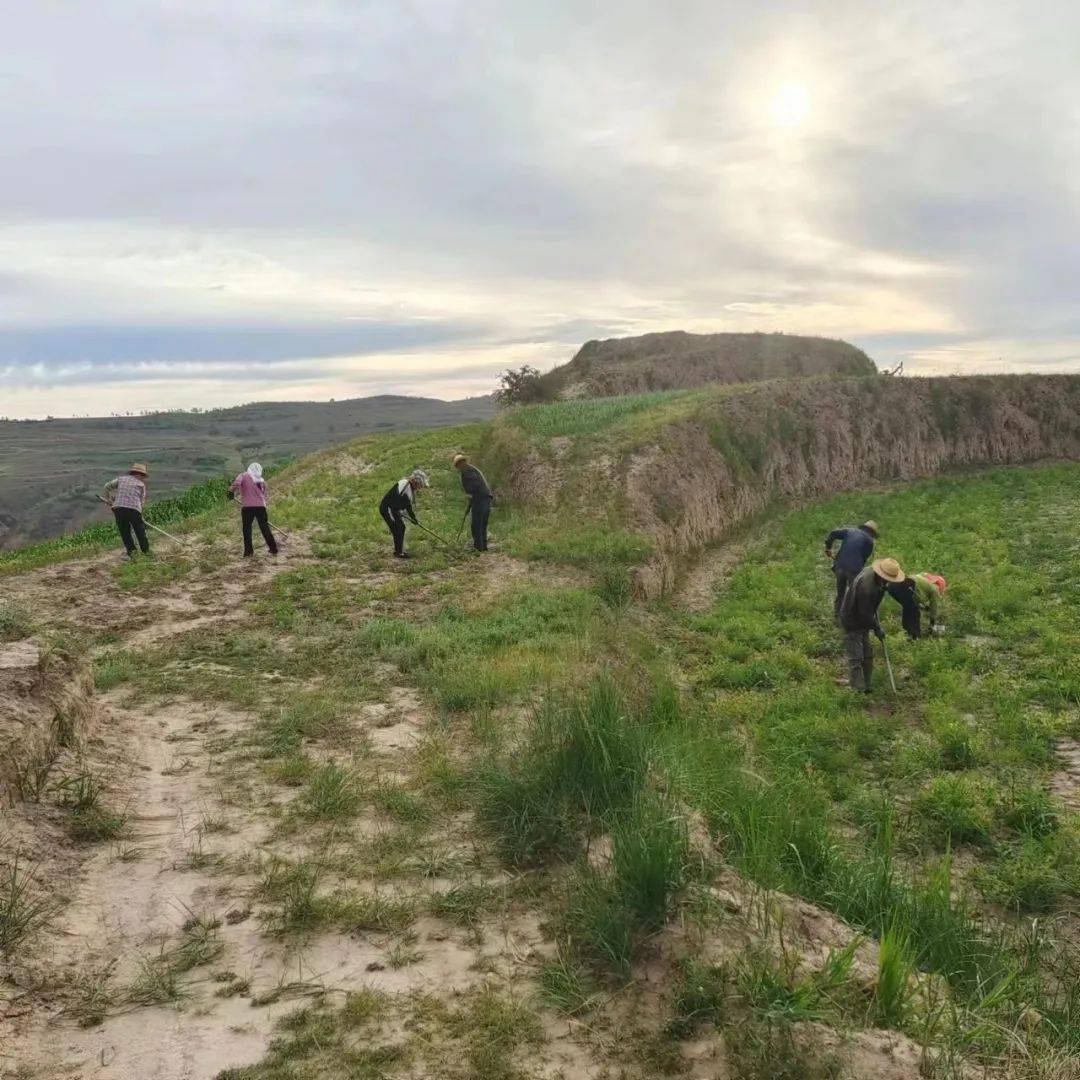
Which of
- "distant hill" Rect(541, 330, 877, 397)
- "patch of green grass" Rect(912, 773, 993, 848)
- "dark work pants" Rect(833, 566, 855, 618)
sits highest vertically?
"distant hill" Rect(541, 330, 877, 397)

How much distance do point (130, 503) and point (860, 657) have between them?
43.2 feet

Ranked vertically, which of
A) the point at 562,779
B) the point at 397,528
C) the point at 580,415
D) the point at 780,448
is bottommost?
the point at 562,779

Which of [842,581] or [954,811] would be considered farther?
[842,581]

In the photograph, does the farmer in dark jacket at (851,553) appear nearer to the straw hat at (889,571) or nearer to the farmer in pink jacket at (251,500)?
the straw hat at (889,571)

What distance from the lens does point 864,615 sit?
31.0ft

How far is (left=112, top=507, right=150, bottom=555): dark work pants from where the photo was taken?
1416cm

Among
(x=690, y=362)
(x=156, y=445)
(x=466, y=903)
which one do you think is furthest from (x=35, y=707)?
(x=156, y=445)

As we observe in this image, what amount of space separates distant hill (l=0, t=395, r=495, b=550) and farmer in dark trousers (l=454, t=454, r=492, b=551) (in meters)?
37.1

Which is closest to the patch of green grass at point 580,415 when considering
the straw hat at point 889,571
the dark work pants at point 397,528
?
the dark work pants at point 397,528

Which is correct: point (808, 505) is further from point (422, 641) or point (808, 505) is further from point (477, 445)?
point (422, 641)

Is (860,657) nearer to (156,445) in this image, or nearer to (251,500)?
(251,500)

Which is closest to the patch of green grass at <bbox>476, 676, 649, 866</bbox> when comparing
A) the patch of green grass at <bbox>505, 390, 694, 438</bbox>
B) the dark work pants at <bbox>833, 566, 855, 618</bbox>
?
the dark work pants at <bbox>833, 566, 855, 618</bbox>

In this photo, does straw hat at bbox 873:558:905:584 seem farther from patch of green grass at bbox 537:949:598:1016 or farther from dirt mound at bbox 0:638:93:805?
dirt mound at bbox 0:638:93:805

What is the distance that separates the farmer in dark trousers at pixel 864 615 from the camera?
9.38 m
